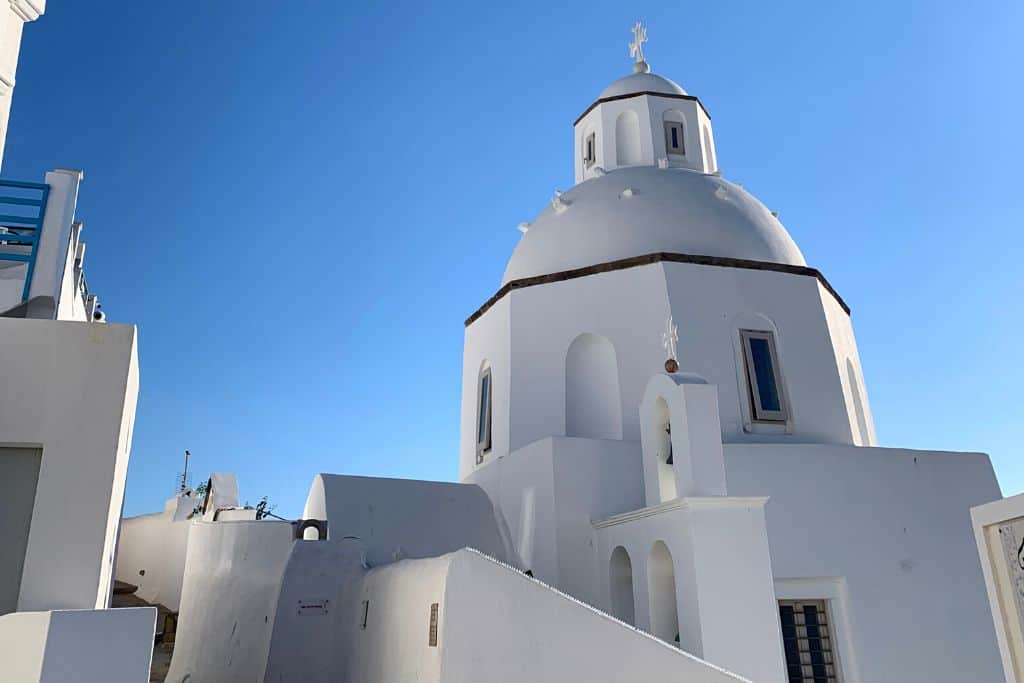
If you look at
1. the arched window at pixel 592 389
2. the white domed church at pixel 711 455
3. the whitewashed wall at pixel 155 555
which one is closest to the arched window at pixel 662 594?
the white domed church at pixel 711 455

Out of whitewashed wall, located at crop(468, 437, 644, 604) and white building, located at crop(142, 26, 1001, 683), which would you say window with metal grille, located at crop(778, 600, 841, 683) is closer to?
white building, located at crop(142, 26, 1001, 683)

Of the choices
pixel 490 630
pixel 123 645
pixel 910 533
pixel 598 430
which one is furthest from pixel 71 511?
pixel 910 533

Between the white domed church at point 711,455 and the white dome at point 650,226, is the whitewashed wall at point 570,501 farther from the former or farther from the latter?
the white dome at point 650,226

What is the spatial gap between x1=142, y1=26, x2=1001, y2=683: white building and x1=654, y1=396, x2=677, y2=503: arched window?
0.03 m

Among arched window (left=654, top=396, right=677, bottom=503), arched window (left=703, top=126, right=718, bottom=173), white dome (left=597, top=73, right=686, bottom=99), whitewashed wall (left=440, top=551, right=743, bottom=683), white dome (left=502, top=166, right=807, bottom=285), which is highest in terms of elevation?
white dome (left=597, top=73, right=686, bottom=99)

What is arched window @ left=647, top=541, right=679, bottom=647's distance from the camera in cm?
795

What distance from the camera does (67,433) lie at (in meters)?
4.62

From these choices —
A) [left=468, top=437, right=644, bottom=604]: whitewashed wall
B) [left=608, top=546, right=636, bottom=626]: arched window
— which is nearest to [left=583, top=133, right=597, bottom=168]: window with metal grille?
[left=468, top=437, right=644, bottom=604]: whitewashed wall

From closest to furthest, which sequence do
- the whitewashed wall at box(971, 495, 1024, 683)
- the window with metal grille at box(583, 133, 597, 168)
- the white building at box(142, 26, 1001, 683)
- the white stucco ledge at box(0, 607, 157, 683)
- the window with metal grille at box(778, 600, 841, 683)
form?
the whitewashed wall at box(971, 495, 1024, 683), the white stucco ledge at box(0, 607, 157, 683), the white building at box(142, 26, 1001, 683), the window with metal grille at box(778, 600, 841, 683), the window with metal grille at box(583, 133, 597, 168)

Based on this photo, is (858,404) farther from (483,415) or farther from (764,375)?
(483,415)

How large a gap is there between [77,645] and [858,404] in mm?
11397

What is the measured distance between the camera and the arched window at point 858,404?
12.0 metres

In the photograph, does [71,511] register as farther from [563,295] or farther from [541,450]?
[563,295]

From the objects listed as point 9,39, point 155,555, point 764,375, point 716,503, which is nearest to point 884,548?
point 764,375
